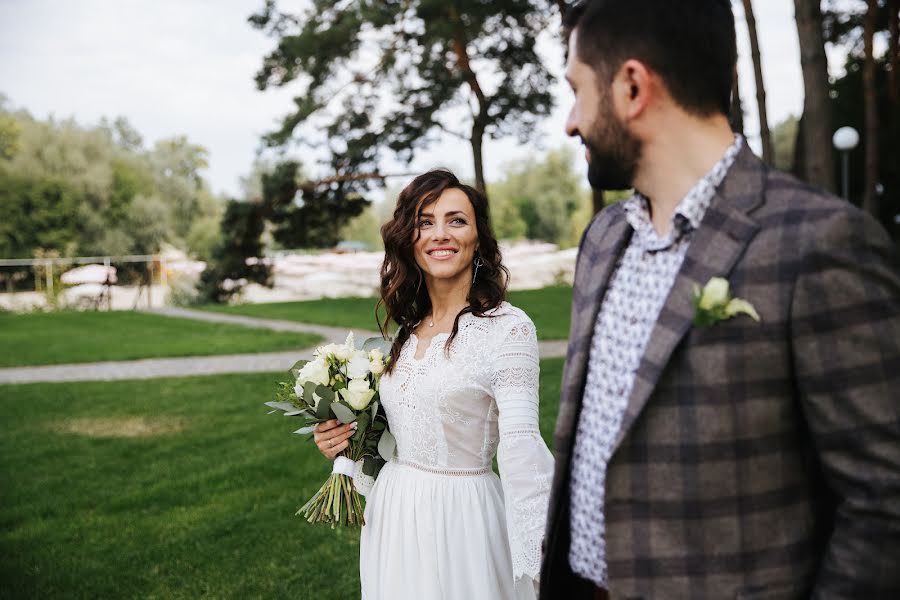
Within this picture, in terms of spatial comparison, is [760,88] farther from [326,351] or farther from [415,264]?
[326,351]

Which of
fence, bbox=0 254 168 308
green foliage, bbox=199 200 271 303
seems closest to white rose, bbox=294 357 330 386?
green foliage, bbox=199 200 271 303

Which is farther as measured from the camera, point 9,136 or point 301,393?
point 9,136

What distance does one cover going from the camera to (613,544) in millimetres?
1447

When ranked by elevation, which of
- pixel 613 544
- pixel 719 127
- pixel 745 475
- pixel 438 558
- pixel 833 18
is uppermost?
pixel 833 18

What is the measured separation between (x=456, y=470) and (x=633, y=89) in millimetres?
1582

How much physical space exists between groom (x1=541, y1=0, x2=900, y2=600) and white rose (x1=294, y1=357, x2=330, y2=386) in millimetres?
1379

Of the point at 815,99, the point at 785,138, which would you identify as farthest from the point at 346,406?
the point at 785,138

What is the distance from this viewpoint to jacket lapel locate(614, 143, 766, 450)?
1354mm

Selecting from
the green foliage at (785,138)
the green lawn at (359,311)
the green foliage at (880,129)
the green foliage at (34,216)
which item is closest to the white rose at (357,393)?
the green lawn at (359,311)

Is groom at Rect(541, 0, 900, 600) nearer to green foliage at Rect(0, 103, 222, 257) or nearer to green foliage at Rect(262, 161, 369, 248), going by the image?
A: green foliage at Rect(262, 161, 369, 248)

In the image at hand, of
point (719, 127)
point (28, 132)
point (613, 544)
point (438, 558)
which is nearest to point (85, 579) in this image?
point (438, 558)

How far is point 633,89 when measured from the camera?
143 centimetres

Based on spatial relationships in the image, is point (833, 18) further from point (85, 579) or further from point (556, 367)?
point (85, 579)

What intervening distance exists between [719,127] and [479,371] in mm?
1292
